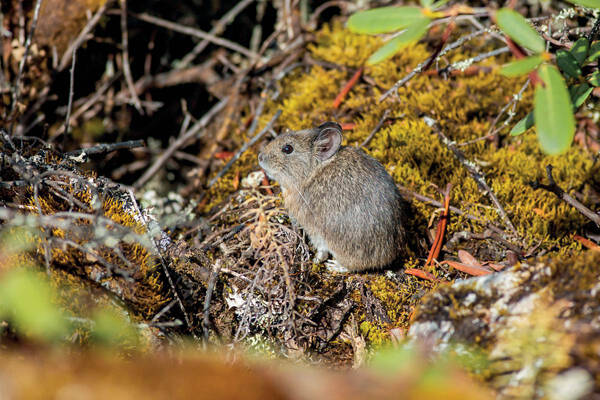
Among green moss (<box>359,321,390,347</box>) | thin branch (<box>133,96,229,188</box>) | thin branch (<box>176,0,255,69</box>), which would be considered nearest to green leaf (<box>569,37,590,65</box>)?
green moss (<box>359,321,390,347</box>)

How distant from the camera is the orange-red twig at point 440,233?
358cm

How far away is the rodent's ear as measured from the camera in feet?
12.7

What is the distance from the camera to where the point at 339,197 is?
3639mm

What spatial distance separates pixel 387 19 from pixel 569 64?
3.81ft

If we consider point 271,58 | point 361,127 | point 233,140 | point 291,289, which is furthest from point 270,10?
point 291,289

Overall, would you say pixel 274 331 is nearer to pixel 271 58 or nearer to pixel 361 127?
pixel 361 127

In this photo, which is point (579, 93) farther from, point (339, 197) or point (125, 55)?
point (125, 55)

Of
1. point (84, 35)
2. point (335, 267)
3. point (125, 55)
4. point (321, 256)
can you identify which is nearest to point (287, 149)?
point (321, 256)

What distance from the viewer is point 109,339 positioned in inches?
89.3

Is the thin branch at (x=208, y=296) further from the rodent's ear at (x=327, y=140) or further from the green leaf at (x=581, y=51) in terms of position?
the green leaf at (x=581, y=51)

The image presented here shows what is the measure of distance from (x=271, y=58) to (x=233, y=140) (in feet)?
3.71

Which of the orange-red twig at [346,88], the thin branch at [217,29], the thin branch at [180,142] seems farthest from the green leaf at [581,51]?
the thin branch at [217,29]

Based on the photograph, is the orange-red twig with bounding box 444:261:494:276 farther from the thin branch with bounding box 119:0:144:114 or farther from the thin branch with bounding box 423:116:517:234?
the thin branch with bounding box 119:0:144:114

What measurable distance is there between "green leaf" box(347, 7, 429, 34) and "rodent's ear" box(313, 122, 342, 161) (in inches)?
65.1
